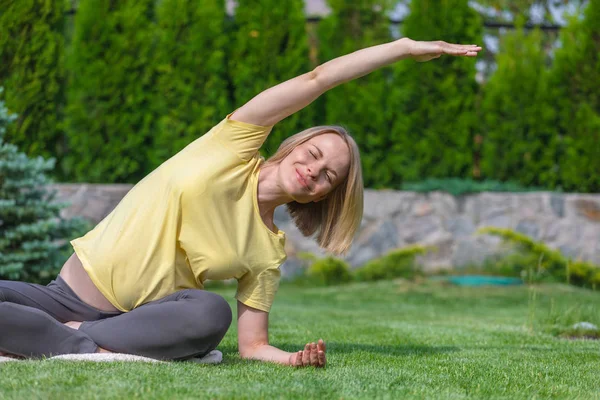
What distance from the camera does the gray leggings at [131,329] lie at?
2566mm

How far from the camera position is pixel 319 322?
192 inches

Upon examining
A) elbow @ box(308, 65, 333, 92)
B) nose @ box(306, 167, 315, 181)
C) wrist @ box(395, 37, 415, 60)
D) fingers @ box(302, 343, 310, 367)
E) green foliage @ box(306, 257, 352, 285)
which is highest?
wrist @ box(395, 37, 415, 60)

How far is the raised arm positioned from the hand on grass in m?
0.83

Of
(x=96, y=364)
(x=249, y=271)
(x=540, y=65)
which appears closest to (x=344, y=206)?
(x=249, y=271)

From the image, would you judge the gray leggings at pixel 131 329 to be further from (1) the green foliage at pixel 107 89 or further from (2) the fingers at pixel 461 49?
(1) the green foliage at pixel 107 89

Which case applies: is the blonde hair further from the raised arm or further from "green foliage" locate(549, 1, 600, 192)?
"green foliage" locate(549, 1, 600, 192)

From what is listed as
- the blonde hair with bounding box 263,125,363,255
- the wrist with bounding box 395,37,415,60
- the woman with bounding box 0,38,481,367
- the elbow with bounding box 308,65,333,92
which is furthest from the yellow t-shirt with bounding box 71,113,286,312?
the wrist with bounding box 395,37,415,60

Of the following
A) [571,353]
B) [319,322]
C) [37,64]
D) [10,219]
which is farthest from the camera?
[37,64]

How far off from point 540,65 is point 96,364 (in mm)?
7779

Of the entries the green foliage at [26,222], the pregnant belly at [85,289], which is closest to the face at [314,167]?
the pregnant belly at [85,289]

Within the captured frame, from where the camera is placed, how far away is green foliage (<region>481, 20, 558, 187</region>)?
895 cm

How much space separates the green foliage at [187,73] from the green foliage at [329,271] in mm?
1926

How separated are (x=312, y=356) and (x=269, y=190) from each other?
2.10 feet

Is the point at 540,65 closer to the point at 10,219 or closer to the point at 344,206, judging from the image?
the point at 10,219
